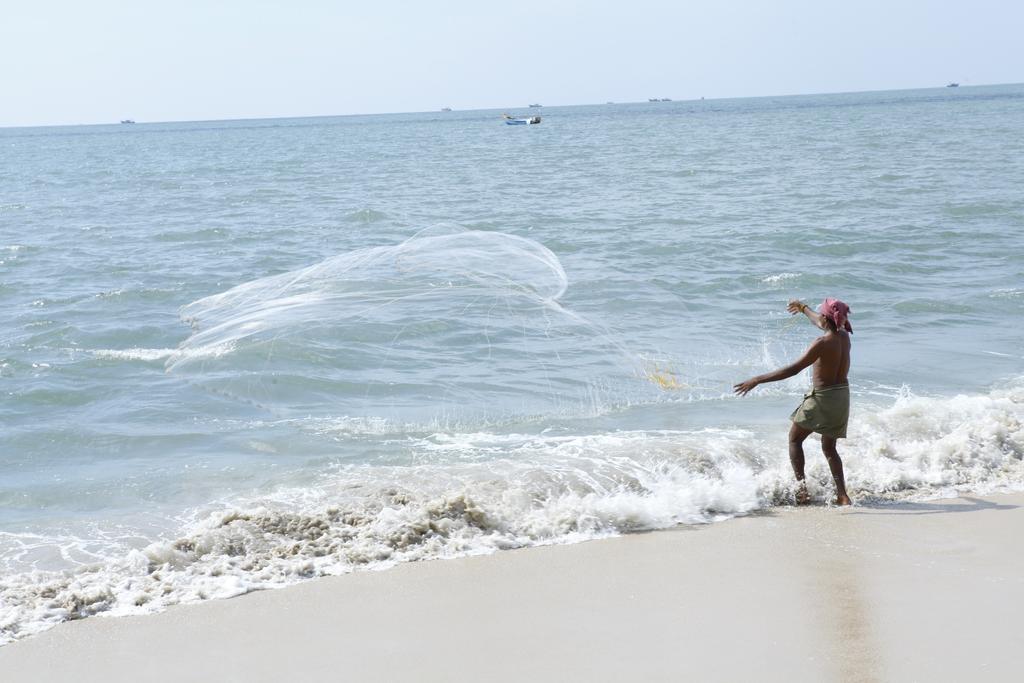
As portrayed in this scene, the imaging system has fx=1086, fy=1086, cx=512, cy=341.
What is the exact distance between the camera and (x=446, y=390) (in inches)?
351

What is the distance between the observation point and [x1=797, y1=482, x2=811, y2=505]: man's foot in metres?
6.25

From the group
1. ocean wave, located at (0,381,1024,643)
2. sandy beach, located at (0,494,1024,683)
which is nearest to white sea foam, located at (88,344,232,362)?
ocean wave, located at (0,381,1024,643)

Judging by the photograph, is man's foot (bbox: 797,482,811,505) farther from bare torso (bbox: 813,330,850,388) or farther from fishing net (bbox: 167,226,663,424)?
fishing net (bbox: 167,226,663,424)

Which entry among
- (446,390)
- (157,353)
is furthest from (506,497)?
(157,353)

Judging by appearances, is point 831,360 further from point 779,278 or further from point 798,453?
point 779,278

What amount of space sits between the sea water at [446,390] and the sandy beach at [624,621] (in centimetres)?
34

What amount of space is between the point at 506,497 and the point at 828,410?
6.22 feet

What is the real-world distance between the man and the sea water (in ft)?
0.90

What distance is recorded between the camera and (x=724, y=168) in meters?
30.6

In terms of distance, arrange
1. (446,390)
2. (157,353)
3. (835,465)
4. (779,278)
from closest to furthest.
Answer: (835,465) < (446,390) < (157,353) < (779,278)

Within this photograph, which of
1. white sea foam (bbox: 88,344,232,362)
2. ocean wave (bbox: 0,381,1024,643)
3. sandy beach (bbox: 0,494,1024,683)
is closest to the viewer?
sandy beach (bbox: 0,494,1024,683)

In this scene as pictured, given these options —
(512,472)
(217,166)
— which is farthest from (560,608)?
(217,166)

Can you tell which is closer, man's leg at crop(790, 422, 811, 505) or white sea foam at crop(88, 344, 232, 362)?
man's leg at crop(790, 422, 811, 505)

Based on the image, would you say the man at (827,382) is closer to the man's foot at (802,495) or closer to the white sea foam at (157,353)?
the man's foot at (802,495)
